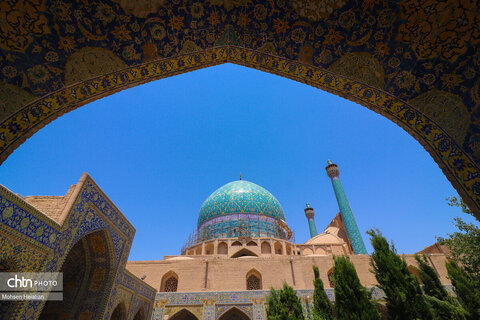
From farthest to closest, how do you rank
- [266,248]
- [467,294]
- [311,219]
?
[311,219] < [266,248] < [467,294]

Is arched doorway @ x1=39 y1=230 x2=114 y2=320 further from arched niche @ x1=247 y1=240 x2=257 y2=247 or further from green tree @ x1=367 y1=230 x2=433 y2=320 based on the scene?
arched niche @ x1=247 y1=240 x2=257 y2=247

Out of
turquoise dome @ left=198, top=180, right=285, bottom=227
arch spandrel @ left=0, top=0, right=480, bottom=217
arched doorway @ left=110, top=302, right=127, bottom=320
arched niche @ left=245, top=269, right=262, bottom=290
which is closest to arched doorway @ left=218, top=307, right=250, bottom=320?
arched niche @ left=245, top=269, right=262, bottom=290

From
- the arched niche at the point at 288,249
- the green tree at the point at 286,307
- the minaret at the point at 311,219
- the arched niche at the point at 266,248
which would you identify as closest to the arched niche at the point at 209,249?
the arched niche at the point at 266,248

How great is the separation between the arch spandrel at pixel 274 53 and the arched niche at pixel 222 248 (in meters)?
16.9

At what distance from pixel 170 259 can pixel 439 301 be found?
12.2 m

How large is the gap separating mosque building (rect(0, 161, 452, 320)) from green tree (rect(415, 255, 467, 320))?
3.22m

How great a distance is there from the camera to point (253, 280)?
13.6m

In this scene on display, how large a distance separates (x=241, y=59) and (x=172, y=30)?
884 millimetres

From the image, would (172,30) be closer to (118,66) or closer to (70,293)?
(118,66)

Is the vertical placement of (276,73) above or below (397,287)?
above

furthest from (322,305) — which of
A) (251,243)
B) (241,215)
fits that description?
(241,215)

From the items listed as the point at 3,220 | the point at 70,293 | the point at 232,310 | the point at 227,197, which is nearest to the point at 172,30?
the point at 3,220

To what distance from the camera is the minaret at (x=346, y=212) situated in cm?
1770

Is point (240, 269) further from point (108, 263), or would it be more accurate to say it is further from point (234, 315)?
point (108, 263)
